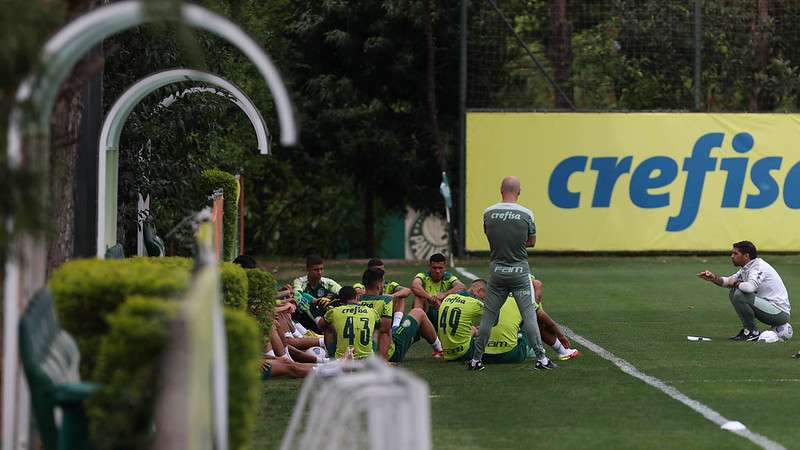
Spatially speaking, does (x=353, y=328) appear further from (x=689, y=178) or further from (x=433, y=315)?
(x=689, y=178)

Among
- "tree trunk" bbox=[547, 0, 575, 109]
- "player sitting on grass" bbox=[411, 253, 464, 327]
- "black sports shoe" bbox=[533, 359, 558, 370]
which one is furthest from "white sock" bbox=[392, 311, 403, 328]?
"tree trunk" bbox=[547, 0, 575, 109]

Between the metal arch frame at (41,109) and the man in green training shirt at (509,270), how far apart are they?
283 inches

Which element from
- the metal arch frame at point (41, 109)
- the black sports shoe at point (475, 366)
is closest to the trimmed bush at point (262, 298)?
the black sports shoe at point (475, 366)

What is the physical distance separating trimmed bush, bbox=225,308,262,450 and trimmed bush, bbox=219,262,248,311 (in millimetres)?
3023

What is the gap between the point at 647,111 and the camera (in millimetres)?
37344

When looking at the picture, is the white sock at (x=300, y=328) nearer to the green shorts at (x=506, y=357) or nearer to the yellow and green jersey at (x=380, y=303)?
the yellow and green jersey at (x=380, y=303)

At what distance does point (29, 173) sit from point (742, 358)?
34.8 feet

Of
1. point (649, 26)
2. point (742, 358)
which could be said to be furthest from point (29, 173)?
point (649, 26)

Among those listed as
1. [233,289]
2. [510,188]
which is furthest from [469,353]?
[233,289]

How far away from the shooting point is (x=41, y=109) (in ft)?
24.8

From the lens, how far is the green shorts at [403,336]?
1589 centimetres

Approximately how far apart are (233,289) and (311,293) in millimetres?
6175

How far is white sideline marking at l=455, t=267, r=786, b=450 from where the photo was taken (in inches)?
428

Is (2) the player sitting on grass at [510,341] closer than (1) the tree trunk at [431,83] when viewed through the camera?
Yes
